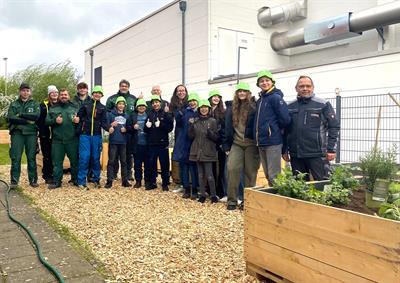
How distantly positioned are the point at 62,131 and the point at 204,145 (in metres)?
2.69

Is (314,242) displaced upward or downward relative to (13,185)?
upward

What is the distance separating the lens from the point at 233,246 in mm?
4246

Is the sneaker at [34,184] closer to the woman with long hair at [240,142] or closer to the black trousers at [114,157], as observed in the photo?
the black trousers at [114,157]

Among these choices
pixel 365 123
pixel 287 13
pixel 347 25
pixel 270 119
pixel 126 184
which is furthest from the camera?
pixel 287 13

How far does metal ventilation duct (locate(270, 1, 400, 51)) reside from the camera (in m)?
10.7

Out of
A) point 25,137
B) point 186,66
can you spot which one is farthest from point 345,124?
point 186,66

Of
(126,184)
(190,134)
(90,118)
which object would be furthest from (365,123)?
(90,118)

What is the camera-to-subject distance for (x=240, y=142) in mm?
5746

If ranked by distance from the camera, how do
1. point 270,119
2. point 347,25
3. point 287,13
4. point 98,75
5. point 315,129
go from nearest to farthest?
point 315,129 < point 270,119 < point 347,25 < point 287,13 < point 98,75

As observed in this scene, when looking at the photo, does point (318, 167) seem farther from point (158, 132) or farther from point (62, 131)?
point (62, 131)

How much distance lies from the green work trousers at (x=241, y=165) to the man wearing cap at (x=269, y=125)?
481 mm

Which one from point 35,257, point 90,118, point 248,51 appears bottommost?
point 35,257

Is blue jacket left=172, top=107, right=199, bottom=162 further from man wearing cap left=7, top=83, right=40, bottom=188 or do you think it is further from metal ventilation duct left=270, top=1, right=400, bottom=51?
metal ventilation duct left=270, top=1, right=400, bottom=51

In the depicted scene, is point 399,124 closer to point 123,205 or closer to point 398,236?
point 123,205
